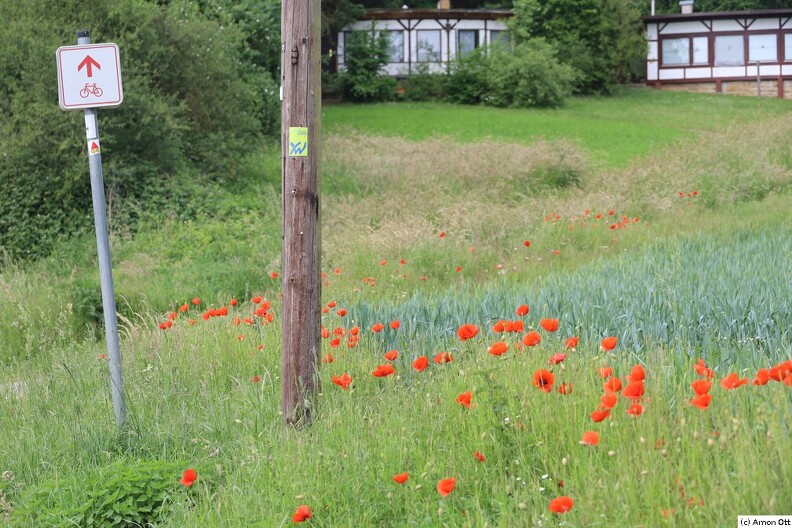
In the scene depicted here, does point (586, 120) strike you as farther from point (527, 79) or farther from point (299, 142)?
point (299, 142)

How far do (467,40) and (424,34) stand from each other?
2.11 meters

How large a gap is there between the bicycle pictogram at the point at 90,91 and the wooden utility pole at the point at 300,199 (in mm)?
1137

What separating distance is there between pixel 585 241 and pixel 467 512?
793cm

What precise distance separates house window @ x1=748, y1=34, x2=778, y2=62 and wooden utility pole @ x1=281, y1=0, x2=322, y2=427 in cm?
4411

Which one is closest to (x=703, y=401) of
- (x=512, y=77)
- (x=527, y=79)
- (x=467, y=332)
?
(x=467, y=332)

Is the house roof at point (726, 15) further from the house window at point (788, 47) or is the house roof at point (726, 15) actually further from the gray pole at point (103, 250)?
the gray pole at point (103, 250)

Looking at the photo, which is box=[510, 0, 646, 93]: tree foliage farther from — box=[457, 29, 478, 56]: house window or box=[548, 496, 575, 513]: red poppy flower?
box=[548, 496, 575, 513]: red poppy flower

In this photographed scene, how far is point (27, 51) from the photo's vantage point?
15.4 metres

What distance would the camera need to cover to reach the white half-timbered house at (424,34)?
41062 mm

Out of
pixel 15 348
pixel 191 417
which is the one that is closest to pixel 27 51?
pixel 15 348

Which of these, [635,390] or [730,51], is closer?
[635,390]

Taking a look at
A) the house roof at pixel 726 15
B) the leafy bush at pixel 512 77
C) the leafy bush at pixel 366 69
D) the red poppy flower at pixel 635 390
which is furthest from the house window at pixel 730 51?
the red poppy flower at pixel 635 390

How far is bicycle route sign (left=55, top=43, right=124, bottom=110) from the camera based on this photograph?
5.18m

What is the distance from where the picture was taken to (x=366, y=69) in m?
39.1
